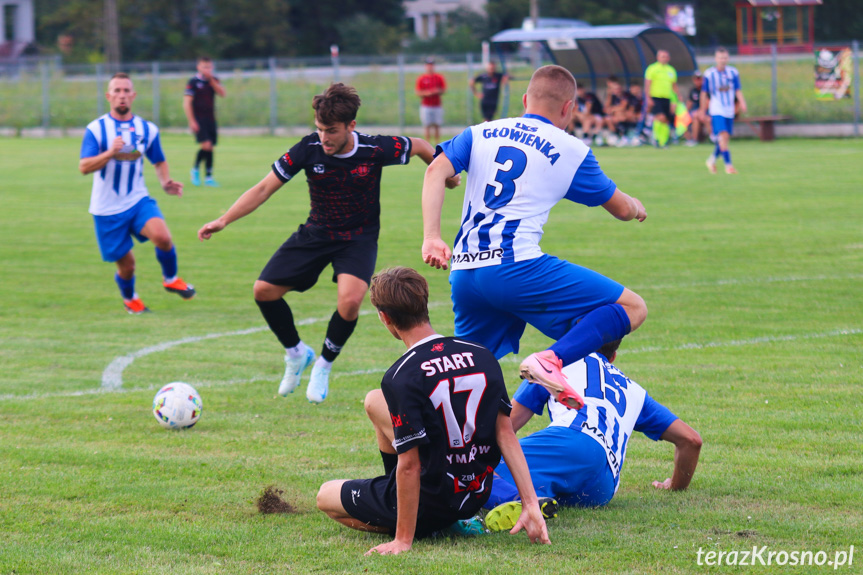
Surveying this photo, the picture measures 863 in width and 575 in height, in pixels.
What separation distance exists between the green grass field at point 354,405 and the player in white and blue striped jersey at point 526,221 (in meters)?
0.84

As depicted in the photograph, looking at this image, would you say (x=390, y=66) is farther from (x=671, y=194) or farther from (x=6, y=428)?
(x=6, y=428)

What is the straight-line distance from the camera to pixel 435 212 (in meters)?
4.61

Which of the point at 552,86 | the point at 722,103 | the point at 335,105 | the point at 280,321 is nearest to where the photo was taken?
the point at 552,86

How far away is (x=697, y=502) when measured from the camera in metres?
4.45

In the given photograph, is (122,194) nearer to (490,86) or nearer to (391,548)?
(391,548)

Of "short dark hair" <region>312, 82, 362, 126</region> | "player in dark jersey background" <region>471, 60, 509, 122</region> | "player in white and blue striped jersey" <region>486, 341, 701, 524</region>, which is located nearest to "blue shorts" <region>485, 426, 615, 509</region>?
"player in white and blue striped jersey" <region>486, 341, 701, 524</region>

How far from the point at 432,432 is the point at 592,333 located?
1.09 meters

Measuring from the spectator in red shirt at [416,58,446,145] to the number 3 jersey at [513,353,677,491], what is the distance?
23114 mm

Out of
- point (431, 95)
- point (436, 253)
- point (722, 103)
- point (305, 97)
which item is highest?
point (305, 97)

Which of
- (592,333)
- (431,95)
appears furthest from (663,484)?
(431,95)

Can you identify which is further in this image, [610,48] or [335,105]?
[610,48]

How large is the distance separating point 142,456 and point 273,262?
186cm

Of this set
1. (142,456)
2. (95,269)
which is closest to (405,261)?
(95,269)

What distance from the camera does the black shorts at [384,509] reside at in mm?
4000
